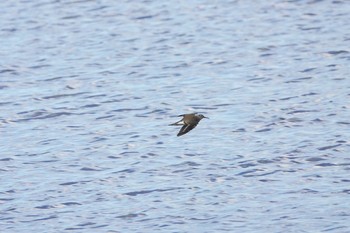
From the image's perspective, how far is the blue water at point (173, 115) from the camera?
23.2 meters

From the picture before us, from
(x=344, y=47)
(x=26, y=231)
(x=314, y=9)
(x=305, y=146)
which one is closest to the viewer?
(x=26, y=231)

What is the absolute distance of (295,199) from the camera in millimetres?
23312

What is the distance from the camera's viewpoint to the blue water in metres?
23.2

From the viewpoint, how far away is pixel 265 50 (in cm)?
3478

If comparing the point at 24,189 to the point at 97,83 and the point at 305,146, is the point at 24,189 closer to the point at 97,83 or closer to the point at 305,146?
the point at 305,146

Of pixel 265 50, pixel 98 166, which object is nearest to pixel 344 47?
pixel 265 50

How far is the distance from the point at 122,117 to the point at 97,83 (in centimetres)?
335

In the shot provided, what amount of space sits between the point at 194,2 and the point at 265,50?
663 cm

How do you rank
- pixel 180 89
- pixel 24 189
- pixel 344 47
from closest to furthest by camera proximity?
pixel 24 189 < pixel 180 89 < pixel 344 47

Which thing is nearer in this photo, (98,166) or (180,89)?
(98,166)

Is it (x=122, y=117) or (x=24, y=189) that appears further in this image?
(x=122, y=117)

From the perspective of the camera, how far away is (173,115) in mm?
29422

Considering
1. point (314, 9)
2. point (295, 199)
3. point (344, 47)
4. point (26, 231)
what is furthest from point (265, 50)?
point (26, 231)

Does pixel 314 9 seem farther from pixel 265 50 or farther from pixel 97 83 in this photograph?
pixel 97 83
